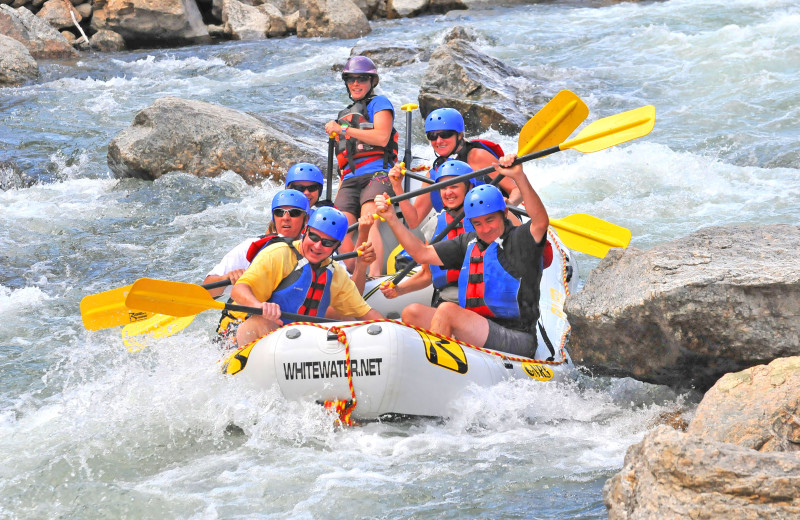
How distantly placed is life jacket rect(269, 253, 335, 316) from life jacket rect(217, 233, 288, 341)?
10.6 inches

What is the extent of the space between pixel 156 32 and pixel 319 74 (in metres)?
4.59

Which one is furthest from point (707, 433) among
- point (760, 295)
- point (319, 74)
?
point (319, 74)

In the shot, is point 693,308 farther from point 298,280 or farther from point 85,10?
point 85,10

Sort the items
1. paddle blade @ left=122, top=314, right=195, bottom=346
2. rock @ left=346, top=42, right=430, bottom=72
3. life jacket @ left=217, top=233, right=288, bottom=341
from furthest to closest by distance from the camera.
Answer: rock @ left=346, top=42, right=430, bottom=72, paddle blade @ left=122, top=314, right=195, bottom=346, life jacket @ left=217, top=233, right=288, bottom=341

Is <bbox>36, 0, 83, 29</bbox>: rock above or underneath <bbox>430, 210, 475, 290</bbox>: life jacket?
above

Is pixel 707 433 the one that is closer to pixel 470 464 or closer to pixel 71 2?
pixel 470 464

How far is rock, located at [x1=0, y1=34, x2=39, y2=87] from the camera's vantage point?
13.2 m

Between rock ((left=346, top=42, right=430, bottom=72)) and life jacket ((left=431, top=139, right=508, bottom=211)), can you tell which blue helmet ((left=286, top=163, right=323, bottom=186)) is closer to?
life jacket ((left=431, top=139, right=508, bottom=211))

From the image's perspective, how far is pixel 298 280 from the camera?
473 centimetres

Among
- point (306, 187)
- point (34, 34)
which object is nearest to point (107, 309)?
point (306, 187)

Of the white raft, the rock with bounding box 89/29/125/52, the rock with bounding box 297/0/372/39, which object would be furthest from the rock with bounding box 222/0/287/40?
the white raft

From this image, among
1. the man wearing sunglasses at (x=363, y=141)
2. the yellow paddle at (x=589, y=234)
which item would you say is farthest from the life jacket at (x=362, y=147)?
the yellow paddle at (x=589, y=234)

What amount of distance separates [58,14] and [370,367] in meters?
14.9

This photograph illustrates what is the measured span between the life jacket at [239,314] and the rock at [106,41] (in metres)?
12.8
